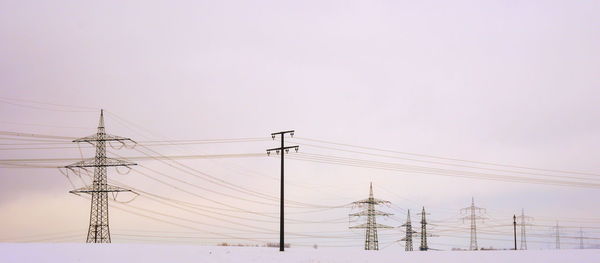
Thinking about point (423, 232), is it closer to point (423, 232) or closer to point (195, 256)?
point (423, 232)

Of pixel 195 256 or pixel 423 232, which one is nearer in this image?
pixel 195 256

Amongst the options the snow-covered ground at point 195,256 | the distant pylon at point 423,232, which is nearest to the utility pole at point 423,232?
the distant pylon at point 423,232

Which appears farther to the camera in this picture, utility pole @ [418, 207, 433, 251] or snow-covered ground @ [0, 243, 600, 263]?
utility pole @ [418, 207, 433, 251]

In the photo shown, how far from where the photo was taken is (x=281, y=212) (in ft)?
157

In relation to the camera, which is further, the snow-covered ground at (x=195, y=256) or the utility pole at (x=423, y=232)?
the utility pole at (x=423, y=232)

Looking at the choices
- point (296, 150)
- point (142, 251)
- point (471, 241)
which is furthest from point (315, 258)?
point (471, 241)

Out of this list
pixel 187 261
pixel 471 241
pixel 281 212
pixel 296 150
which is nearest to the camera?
pixel 187 261

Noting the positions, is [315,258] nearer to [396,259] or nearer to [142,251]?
[396,259]

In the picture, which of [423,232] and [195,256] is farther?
[423,232]

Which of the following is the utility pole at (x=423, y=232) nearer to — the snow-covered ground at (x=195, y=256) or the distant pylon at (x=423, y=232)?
the distant pylon at (x=423, y=232)

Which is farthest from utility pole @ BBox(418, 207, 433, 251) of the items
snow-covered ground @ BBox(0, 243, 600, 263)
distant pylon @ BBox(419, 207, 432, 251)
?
snow-covered ground @ BBox(0, 243, 600, 263)

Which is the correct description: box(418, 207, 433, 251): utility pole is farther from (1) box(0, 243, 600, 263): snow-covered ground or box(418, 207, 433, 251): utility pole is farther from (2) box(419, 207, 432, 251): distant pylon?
(1) box(0, 243, 600, 263): snow-covered ground

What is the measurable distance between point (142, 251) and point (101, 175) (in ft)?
69.6

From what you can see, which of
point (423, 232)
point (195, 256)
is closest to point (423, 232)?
point (423, 232)
